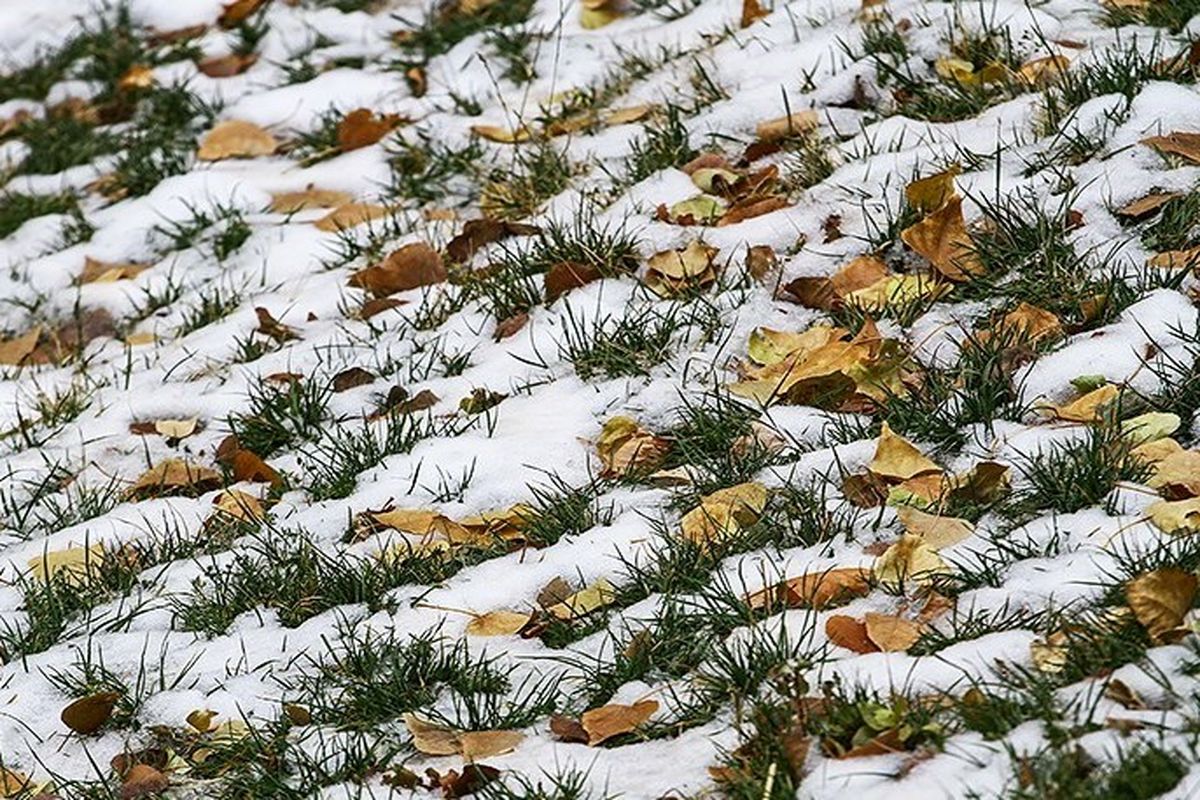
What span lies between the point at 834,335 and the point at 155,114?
9.99 feet

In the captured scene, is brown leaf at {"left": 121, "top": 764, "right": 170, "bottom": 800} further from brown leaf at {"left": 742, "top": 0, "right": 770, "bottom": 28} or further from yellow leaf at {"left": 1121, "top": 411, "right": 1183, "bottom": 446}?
brown leaf at {"left": 742, "top": 0, "right": 770, "bottom": 28}

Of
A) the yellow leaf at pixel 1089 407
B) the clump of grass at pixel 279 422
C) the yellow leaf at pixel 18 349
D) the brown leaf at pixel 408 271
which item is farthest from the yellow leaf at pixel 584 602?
the yellow leaf at pixel 18 349

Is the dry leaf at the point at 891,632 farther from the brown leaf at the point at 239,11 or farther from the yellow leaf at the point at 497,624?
the brown leaf at the point at 239,11

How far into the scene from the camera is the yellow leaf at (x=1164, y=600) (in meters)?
2.45

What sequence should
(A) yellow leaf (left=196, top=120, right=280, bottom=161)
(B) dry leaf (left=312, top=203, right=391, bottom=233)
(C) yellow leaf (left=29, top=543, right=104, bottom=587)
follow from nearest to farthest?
(C) yellow leaf (left=29, top=543, right=104, bottom=587) → (B) dry leaf (left=312, top=203, right=391, bottom=233) → (A) yellow leaf (left=196, top=120, right=280, bottom=161)

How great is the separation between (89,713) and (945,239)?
2118 millimetres

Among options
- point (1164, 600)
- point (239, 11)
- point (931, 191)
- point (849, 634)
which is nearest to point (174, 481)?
point (849, 634)

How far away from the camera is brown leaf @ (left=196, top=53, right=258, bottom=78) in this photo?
5.76m

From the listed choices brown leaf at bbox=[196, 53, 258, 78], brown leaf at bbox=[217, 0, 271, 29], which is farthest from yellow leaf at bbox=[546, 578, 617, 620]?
brown leaf at bbox=[217, 0, 271, 29]

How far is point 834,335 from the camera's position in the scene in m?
3.58

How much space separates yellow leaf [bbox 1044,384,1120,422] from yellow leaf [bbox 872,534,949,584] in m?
0.47

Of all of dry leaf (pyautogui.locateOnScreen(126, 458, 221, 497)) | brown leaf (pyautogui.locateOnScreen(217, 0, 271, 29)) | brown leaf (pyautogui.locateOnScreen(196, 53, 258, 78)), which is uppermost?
brown leaf (pyautogui.locateOnScreen(217, 0, 271, 29))

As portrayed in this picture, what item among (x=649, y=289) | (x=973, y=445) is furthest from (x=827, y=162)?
(x=973, y=445)

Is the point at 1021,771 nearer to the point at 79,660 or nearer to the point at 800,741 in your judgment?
the point at 800,741
